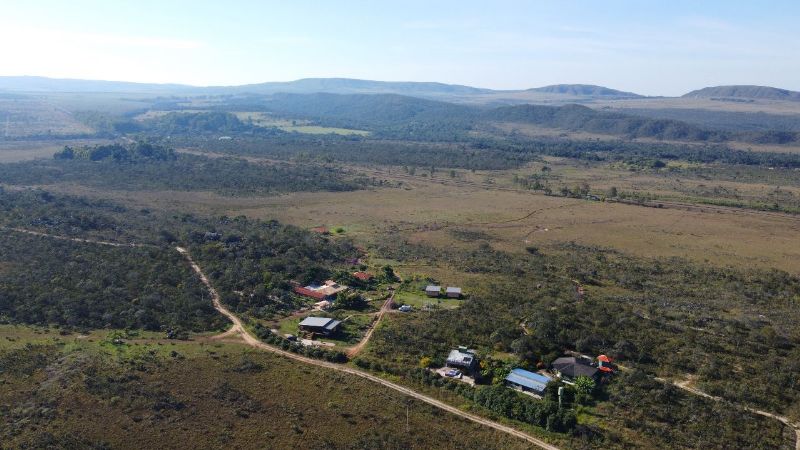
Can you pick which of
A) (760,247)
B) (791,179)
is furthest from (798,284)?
(791,179)

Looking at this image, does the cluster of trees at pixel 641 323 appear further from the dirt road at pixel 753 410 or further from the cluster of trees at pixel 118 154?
the cluster of trees at pixel 118 154

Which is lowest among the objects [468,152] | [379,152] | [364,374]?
[364,374]

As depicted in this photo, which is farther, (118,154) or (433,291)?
(118,154)

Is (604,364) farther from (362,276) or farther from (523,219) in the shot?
(523,219)

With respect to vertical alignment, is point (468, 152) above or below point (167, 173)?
above

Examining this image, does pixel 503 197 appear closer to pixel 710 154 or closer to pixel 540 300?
pixel 540 300

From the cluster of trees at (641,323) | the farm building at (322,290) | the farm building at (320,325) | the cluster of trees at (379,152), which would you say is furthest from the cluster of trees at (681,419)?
the cluster of trees at (379,152)

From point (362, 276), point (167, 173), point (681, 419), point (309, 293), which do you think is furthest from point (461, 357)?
point (167, 173)

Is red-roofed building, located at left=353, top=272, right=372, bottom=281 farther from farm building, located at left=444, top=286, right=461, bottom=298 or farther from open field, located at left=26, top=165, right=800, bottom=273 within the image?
open field, located at left=26, top=165, right=800, bottom=273
